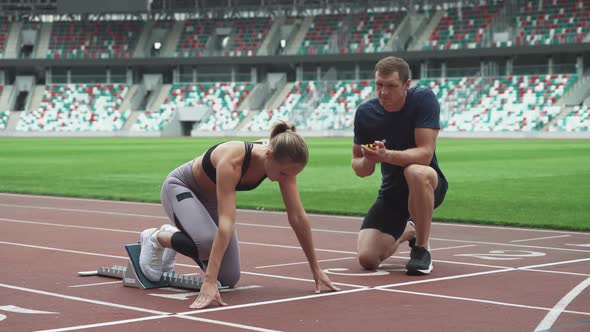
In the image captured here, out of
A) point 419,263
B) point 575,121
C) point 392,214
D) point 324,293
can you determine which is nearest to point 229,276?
point 324,293

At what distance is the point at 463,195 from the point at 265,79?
6323 cm

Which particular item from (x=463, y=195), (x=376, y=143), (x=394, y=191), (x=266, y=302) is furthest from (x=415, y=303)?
(x=463, y=195)

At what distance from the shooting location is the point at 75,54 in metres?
84.8

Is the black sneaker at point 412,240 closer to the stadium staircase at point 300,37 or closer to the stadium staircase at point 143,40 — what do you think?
the stadium staircase at point 300,37

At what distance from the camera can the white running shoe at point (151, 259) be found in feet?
27.5

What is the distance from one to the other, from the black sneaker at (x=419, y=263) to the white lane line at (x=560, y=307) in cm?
135

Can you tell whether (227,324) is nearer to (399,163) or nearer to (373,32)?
(399,163)

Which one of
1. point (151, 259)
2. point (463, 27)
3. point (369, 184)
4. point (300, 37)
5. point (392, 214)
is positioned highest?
point (463, 27)

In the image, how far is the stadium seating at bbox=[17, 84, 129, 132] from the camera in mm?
79938

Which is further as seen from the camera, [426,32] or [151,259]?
[426,32]

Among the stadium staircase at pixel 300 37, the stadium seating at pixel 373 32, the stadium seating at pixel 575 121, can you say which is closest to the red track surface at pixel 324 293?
the stadium seating at pixel 575 121

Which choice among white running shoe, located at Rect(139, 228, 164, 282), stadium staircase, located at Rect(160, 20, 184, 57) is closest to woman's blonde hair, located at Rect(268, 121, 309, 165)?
white running shoe, located at Rect(139, 228, 164, 282)

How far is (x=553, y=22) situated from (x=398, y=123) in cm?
6320

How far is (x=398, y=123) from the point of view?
965 cm
